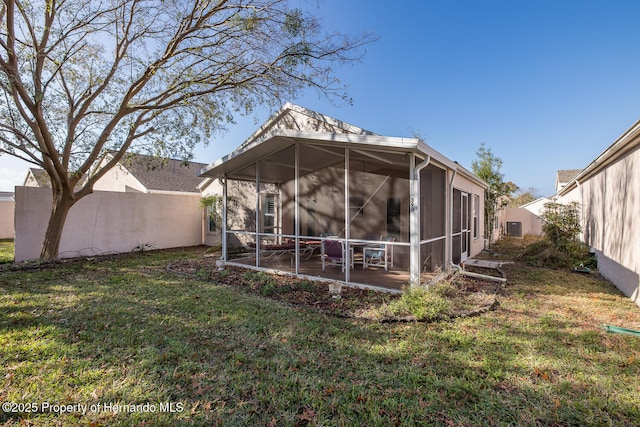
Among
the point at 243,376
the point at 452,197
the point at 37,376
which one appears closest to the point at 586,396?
the point at 243,376

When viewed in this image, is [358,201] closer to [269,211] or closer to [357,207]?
[357,207]

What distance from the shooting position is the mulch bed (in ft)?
16.1

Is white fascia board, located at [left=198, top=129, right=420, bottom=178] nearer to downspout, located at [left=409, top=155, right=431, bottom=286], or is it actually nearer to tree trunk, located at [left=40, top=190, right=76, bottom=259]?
downspout, located at [left=409, top=155, right=431, bottom=286]

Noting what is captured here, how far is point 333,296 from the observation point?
18.9 feet

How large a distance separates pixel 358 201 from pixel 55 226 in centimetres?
963

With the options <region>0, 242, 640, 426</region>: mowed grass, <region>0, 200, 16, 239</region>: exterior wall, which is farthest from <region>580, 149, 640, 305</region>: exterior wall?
<region>0, 200, 16, 239</region>: exterior wall

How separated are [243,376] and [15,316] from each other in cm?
428

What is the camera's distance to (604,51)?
27.9 feet

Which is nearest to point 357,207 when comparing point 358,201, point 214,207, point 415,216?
point 358,201

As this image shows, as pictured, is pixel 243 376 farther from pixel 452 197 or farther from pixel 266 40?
pixel 266 40

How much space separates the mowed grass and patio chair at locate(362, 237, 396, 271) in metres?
3.00

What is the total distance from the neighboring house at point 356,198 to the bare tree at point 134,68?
6.31 feet

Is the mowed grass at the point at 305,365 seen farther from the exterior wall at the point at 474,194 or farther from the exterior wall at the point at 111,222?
the exterior wall at the point at 111,222

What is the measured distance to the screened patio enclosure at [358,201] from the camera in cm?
592
